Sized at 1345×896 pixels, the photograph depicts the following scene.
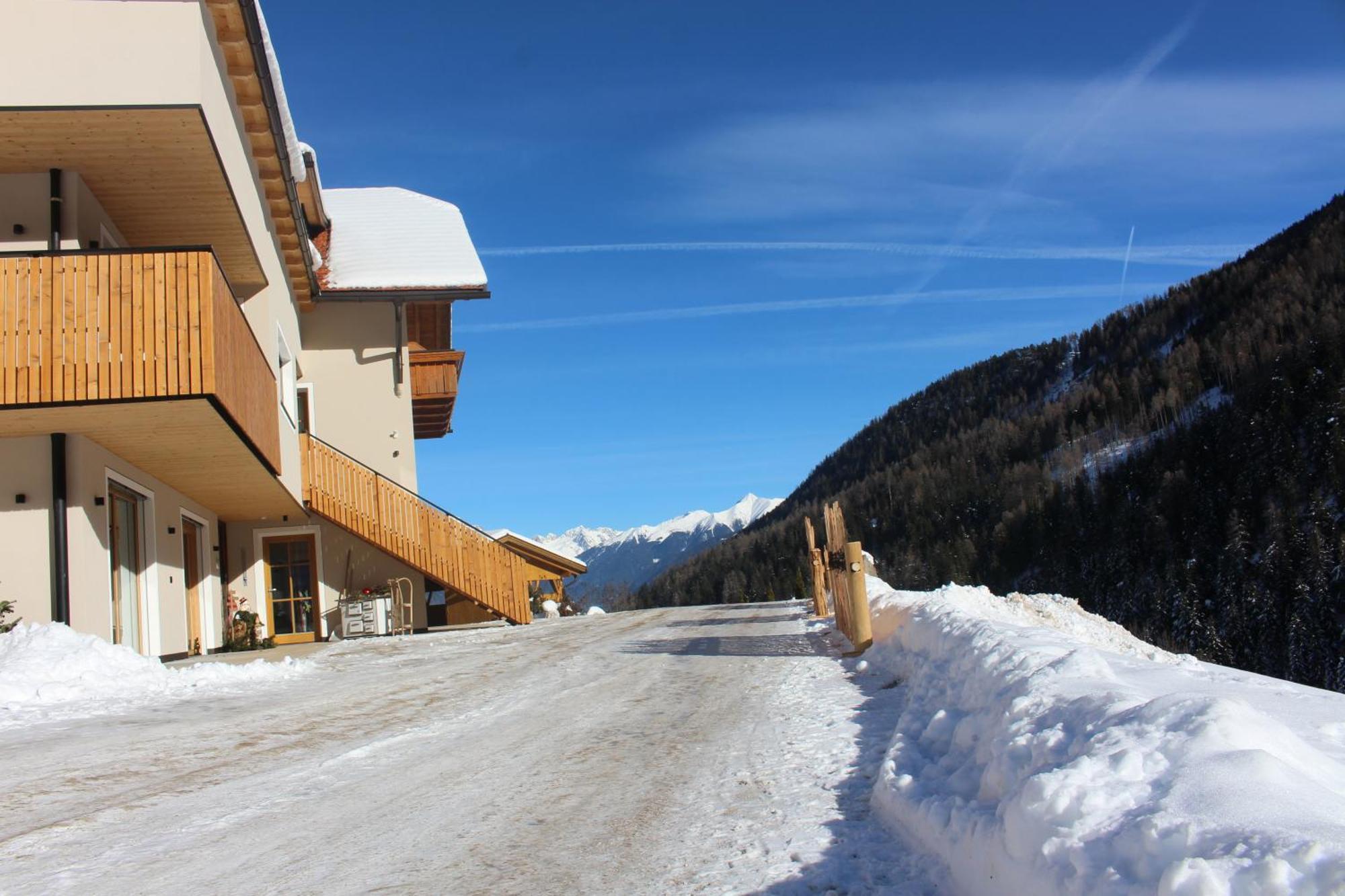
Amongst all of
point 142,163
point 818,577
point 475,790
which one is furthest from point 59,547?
point 818,577

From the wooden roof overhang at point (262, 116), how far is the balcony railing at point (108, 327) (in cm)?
321

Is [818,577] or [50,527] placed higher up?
[50,527]

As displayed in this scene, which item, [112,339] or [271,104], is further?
[271,104]

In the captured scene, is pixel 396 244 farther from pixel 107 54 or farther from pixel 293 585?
pixel 107 54

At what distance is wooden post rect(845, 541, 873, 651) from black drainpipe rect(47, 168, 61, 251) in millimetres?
9182

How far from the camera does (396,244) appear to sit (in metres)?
23.5

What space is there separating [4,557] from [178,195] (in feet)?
15.4

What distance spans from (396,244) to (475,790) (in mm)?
19124

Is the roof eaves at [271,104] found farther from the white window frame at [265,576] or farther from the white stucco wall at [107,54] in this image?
the white window frame at [265,576]

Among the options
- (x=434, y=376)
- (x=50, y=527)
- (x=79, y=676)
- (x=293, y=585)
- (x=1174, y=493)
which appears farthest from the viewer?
(x=1174, y=493)

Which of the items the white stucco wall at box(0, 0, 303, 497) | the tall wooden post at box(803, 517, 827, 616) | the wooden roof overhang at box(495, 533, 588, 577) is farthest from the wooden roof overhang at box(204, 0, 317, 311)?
the tall wooden post at box(803, 517, 827, 616)

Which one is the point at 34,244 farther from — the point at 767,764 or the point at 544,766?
the point at 767,764

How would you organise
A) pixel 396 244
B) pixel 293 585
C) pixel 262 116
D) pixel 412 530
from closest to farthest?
1. pixel 262 116
2. pixel 412 530
3. pixel 293 585
4. pixel 396 244

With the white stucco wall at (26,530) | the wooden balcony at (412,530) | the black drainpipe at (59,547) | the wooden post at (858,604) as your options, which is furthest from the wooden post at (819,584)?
the white stucco wall at (26,530)
